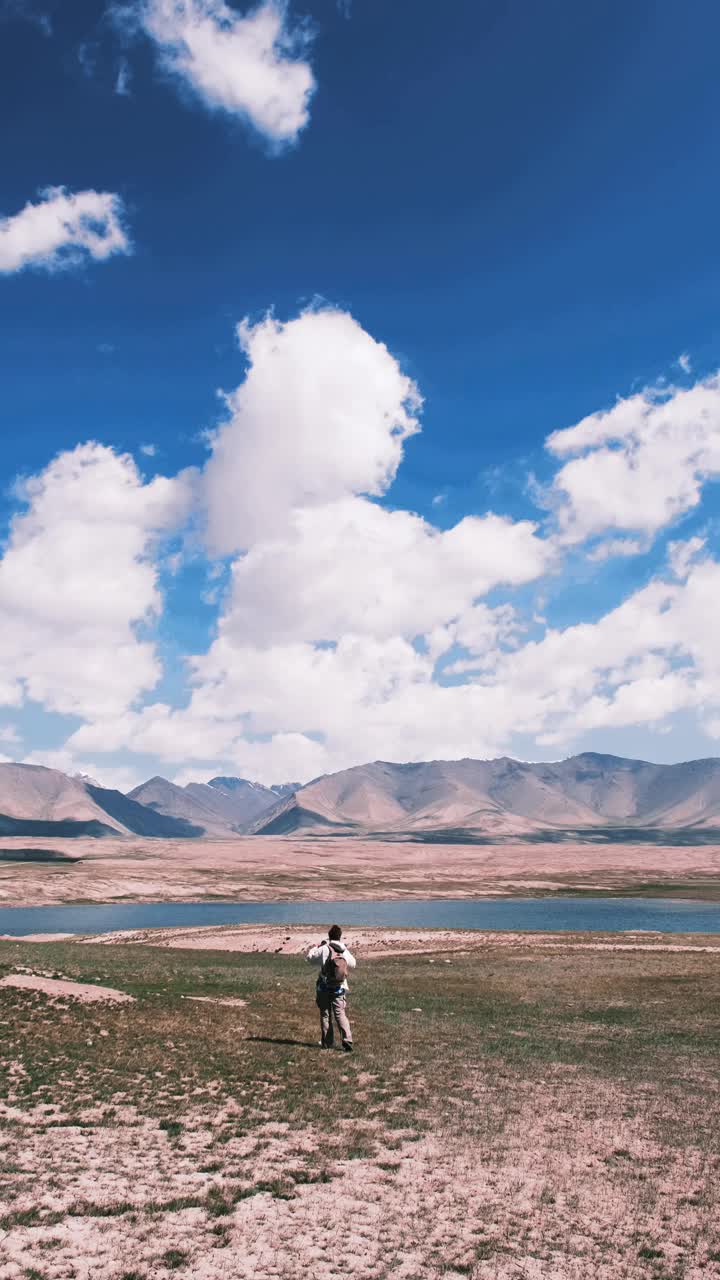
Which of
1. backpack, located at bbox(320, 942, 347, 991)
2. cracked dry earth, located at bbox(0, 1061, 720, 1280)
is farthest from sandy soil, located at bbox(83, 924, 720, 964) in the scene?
cracked dry earth, located at bbox(0, 1061, 720, 1280)

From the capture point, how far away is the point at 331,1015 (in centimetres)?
2536

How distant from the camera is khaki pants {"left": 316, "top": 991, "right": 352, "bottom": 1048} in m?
24.7

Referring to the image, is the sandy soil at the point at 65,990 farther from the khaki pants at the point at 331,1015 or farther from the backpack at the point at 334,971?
the backpack at the point at 334,971

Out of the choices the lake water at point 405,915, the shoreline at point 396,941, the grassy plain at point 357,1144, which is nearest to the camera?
the grassy plain at point 357,1144

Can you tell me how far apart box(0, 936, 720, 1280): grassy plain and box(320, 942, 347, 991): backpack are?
203 cm

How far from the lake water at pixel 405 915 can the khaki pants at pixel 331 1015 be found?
250ft

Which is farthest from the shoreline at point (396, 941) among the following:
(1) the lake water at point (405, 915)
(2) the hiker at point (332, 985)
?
(2) the hiker at point (332, 985)

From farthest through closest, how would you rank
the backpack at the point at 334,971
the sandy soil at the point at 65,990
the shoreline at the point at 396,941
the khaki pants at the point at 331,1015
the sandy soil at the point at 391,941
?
the sandy soil at the point at 391,941 → the shoreline at the point at 396,941 → the sandy soil at the point at 65,990 → the khaki pants at the point at 331,1015 → the backpack at the point at 334,971

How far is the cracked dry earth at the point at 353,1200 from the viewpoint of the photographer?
1116cm

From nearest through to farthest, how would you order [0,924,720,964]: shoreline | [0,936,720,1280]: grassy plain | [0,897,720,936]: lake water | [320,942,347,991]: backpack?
[0,936,720,1280]: grassy plain, [320,942,347,991]: backpack, [0,924,720,964]: shoreline, [0,897,720,936]: lake water

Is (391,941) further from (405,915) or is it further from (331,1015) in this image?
(405,915)

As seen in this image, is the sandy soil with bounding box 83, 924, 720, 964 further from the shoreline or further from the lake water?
the lake water

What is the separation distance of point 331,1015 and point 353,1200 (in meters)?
12.3

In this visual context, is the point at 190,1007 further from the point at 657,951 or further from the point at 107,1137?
the point at 657,951
